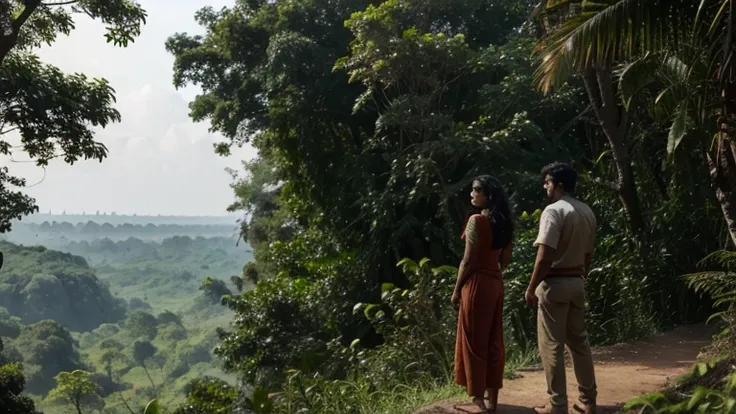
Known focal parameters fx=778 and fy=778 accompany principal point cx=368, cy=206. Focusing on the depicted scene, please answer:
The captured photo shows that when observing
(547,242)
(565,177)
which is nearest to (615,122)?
(565,177)

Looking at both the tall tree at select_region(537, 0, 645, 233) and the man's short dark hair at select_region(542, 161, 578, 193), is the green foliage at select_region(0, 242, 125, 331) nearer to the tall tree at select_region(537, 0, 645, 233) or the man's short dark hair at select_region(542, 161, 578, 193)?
the tall tree at select_region(537, 0, 645, 233)

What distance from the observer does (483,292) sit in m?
5.00

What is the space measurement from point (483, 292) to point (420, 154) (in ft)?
24.2

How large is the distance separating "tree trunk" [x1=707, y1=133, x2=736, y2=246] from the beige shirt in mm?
2060

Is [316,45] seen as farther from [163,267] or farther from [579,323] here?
[163,267]

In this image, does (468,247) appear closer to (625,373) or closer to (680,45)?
(625,373)

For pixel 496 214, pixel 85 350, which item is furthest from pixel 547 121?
pixel 85 350

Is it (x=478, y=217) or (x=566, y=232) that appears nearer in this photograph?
(x=566, y=232)

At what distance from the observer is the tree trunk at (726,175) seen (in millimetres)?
6297

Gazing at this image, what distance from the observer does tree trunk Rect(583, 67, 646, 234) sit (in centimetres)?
903

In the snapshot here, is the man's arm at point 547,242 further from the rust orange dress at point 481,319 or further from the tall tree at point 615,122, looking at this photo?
the tall tree at point 615,122

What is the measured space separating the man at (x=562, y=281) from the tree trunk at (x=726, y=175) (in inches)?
81.1

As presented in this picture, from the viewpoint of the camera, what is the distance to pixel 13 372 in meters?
13.5

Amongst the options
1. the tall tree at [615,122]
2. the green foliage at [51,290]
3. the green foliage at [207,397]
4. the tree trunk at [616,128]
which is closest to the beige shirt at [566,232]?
the tall tree at [615,122]
